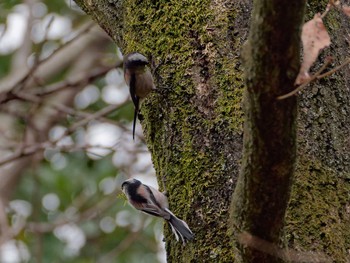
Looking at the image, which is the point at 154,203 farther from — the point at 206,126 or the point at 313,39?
the point at 313,39

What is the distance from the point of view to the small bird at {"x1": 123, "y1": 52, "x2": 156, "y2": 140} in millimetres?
2601

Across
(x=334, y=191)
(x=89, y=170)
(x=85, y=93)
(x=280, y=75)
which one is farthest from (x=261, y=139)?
(x=85, y=93)

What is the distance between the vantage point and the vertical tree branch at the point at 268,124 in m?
1.54

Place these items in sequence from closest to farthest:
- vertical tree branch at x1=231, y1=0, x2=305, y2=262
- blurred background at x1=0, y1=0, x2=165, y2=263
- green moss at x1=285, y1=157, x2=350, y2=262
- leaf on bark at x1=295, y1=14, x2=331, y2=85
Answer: vertical tree branch at x1=231, y1=0, x2=305, y2=262 < leaf on bark at x1=295, y1=14, x2=331, y2=85 < green moss at x1=285, y1=157, x2=350, y2=262 < blurred background at x1=0, y1=0, x2=165, y2=263

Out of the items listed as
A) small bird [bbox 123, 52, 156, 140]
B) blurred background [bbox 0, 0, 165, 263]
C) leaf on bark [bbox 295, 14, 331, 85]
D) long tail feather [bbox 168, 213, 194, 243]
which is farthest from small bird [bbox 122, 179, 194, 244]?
blurred background [bbox 0, 0, 165, 263]

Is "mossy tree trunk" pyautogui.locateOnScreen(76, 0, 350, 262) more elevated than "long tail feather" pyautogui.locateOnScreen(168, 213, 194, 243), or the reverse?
"mossy tree trunk" pyautogui.locateOnScreen(76, 0, 350, 262)

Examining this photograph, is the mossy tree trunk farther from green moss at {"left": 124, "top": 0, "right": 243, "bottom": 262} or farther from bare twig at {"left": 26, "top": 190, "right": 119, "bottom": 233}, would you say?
bare twig at {"left": 26, "top": 190, "right": 119, "bottom": 233}

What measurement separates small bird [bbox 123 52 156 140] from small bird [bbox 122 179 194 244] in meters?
0.30

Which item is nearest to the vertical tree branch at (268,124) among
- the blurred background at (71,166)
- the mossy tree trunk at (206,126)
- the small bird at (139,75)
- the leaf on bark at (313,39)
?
the leaf on bark at (313,39)

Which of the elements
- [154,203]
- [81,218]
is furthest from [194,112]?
[81,218]

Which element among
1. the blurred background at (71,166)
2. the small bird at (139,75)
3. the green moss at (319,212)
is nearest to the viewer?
the green moss at (319,212)

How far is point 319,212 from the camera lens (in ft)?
7.36

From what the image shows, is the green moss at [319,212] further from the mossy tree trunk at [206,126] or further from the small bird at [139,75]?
the small bird at [139,75]

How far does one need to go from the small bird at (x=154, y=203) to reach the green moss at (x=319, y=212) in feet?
1.02
